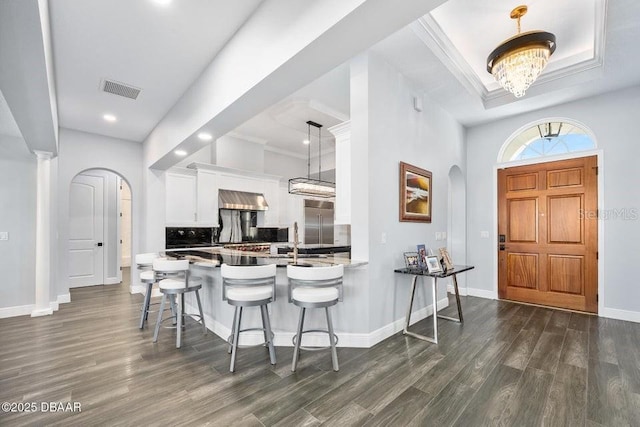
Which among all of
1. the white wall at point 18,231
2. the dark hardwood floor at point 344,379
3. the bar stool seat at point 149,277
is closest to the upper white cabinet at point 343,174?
the dark hardwood floor at point 344,379

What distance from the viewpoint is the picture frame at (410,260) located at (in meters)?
3.45

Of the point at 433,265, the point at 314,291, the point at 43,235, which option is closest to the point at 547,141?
the point at 433,265

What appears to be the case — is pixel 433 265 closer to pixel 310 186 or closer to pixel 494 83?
pixel 310 186

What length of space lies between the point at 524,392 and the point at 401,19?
9.03ft

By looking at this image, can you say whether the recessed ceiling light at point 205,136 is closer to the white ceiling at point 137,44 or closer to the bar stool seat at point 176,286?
the white ceiling at point 137,44

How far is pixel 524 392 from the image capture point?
2215mm

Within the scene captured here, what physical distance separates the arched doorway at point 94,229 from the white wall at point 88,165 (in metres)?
0.70

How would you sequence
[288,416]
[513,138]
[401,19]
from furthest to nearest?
[513,138]
[288,416]
[401,19]

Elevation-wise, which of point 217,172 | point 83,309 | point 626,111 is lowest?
point 83,309

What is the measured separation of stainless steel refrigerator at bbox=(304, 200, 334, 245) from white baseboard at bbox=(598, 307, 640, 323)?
18.1 feet

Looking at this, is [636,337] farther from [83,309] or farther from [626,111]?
[83,309]

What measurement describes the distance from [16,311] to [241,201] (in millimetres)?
3885

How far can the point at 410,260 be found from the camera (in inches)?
137

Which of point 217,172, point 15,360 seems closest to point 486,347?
point 15,360
